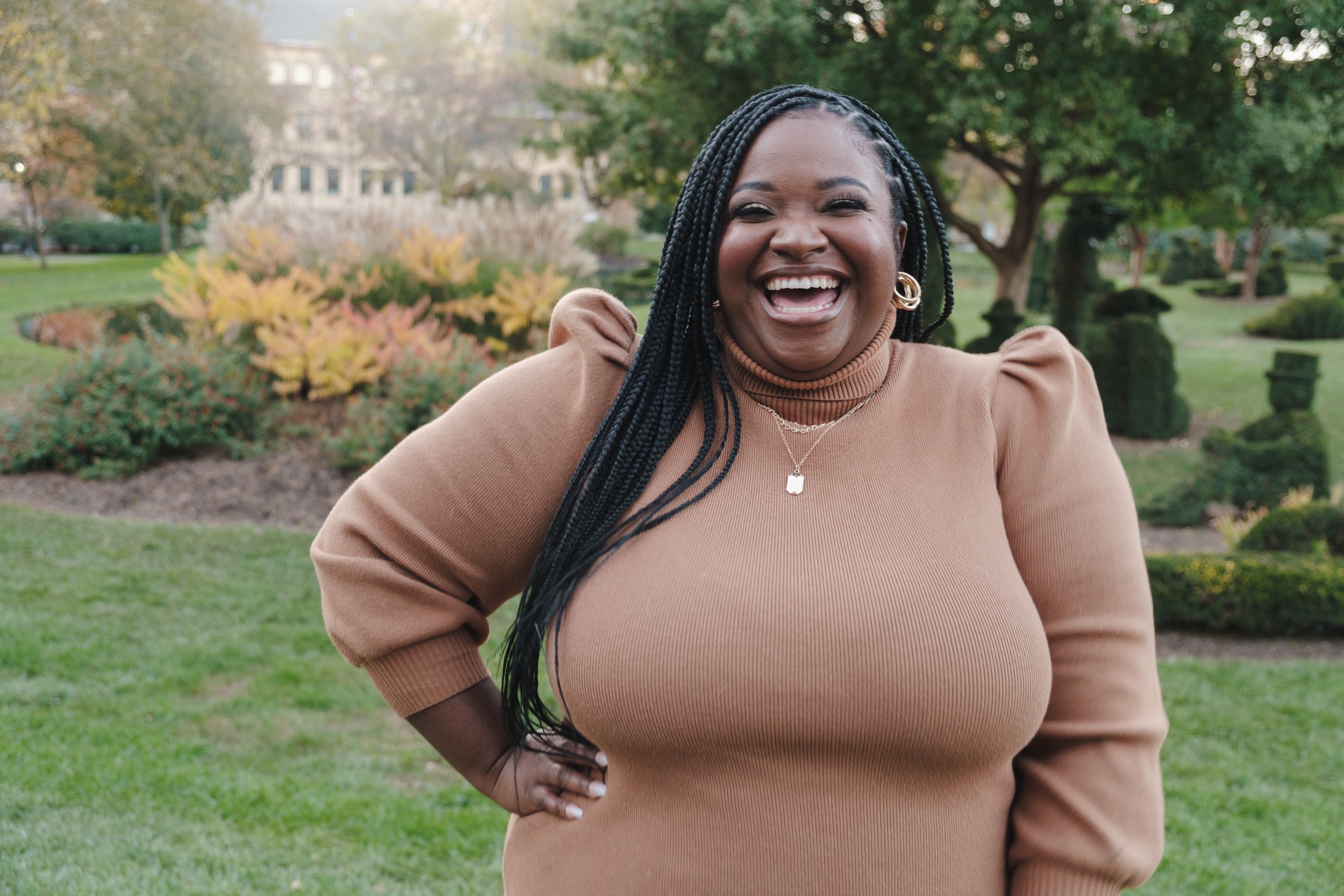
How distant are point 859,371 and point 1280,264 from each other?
3050cm

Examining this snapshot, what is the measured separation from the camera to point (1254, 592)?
6.45 meters

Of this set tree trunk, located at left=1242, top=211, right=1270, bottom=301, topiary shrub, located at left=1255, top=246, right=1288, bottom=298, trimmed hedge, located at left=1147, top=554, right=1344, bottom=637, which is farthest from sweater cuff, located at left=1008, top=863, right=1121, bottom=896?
topiary shrub, located at left=1255, top=246, right=1288, bottom=298

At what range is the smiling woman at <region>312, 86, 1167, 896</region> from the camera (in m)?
1.63

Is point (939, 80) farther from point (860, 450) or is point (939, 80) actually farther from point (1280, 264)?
point (1280, 264)

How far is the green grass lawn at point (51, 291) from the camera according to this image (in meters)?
12.6

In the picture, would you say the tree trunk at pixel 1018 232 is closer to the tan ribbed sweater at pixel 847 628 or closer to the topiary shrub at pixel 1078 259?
the topiary shrub at pixel 1078 259

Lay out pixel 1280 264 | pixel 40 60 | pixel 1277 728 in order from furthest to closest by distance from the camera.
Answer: pixel 1280 264
pixel 40 60
pixel 1277 728

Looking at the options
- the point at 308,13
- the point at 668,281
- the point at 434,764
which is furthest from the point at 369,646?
the point at 308,13

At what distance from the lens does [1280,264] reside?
2831 cm

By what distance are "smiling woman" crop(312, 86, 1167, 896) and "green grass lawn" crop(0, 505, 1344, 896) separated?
217 centimetres

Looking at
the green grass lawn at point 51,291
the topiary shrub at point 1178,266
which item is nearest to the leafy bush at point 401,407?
the green grass lawn at point 51,291

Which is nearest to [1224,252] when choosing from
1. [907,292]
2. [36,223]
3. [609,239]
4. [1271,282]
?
[1271,282]

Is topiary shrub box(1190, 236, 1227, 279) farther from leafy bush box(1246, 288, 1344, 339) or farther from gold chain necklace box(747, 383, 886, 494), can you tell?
gold chain necklace box(747, 383, 886, 494)

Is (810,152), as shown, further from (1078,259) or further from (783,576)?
(1078,259)
